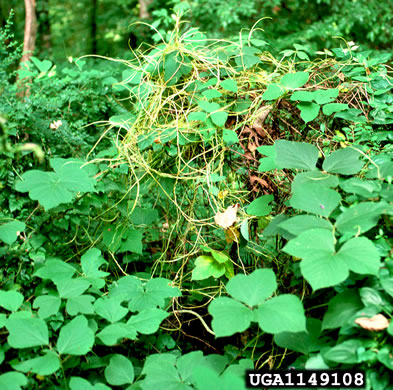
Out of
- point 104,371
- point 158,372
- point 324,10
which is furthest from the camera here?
point 324,10

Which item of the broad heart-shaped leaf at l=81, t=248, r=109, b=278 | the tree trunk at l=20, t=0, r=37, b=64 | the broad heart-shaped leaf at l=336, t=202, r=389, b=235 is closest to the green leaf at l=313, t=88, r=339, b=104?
the broad heart-shaped leaf at l=336, t=202, r=389, b=235

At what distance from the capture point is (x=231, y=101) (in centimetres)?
171

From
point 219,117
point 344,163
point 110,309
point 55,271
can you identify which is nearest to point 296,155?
point 344,163

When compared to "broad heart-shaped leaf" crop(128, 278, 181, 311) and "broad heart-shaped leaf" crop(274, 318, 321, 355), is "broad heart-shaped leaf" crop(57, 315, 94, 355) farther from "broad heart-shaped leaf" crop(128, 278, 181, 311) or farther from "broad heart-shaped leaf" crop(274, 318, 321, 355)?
"broad heart-shaped leaf" crop(274, 318, 321, 355)

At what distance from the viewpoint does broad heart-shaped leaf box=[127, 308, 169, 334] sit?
4.29 ft

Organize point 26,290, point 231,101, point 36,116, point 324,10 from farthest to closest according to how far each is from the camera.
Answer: point 324,10
point 36,116
point 231,101
point 26,290

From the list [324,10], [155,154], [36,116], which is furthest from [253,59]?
[324,10]

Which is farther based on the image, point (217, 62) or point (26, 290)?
point (217, 62)

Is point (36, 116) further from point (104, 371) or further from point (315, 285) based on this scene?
point (315, 285)

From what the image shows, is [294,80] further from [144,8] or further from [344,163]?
[144,8]

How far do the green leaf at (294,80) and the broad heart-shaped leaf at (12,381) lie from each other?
3.90 feet

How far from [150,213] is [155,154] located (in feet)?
0.79

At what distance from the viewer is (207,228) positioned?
1.76m

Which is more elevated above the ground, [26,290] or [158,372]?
[158,372]
